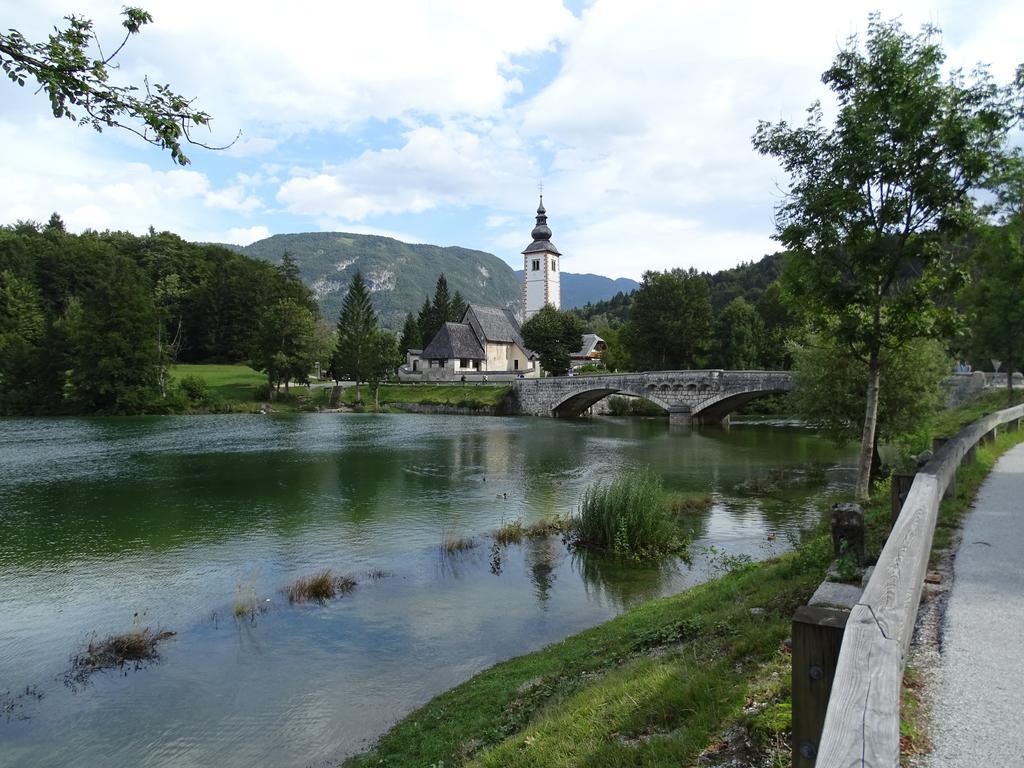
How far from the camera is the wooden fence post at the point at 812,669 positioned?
9.37 feet

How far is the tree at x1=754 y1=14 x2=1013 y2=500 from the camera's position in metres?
10.6

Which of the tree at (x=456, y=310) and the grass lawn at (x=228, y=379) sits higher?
the tree at (x=456, y=310)

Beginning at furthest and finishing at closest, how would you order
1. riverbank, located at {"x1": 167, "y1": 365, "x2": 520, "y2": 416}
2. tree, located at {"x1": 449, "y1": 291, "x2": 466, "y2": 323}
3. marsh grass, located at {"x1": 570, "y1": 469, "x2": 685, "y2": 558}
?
1. tree, located at {"x1": 449, "y1": 291, "x2": 466, "y2": 323}
2. riverbank, located at {"x1": 167, "y1": 365, "x2": 520, "y2": 416}
3. marsh grass, located at {"x1": 570, "y1": 469, "x2": 685, "y2": 558}

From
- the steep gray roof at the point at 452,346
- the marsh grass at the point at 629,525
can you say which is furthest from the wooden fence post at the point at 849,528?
the steep gray roof at the point at 452,346

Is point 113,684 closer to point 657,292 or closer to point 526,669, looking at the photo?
point 526,669

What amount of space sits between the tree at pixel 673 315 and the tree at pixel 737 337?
2.10 meters

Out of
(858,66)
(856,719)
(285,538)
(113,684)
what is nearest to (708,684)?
(856,719)

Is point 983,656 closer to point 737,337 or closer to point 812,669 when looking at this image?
point 812,669

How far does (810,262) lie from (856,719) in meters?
10.9

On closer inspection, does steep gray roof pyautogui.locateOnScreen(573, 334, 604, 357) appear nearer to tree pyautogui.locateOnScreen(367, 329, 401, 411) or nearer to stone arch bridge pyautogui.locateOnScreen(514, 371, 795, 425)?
stone arch bridge pyautogui.locateOnScreen(514, 371, 795, 425)

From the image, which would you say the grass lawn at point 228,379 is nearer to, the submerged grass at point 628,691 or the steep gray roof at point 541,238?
the steep gray roof at point 541,238

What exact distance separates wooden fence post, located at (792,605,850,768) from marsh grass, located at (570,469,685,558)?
1143 centimetres

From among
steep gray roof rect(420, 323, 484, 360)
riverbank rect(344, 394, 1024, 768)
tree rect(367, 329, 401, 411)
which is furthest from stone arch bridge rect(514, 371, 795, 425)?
riverbank rect(344, 394, 1024, 768)

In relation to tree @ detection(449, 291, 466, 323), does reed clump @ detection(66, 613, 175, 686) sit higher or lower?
lower
